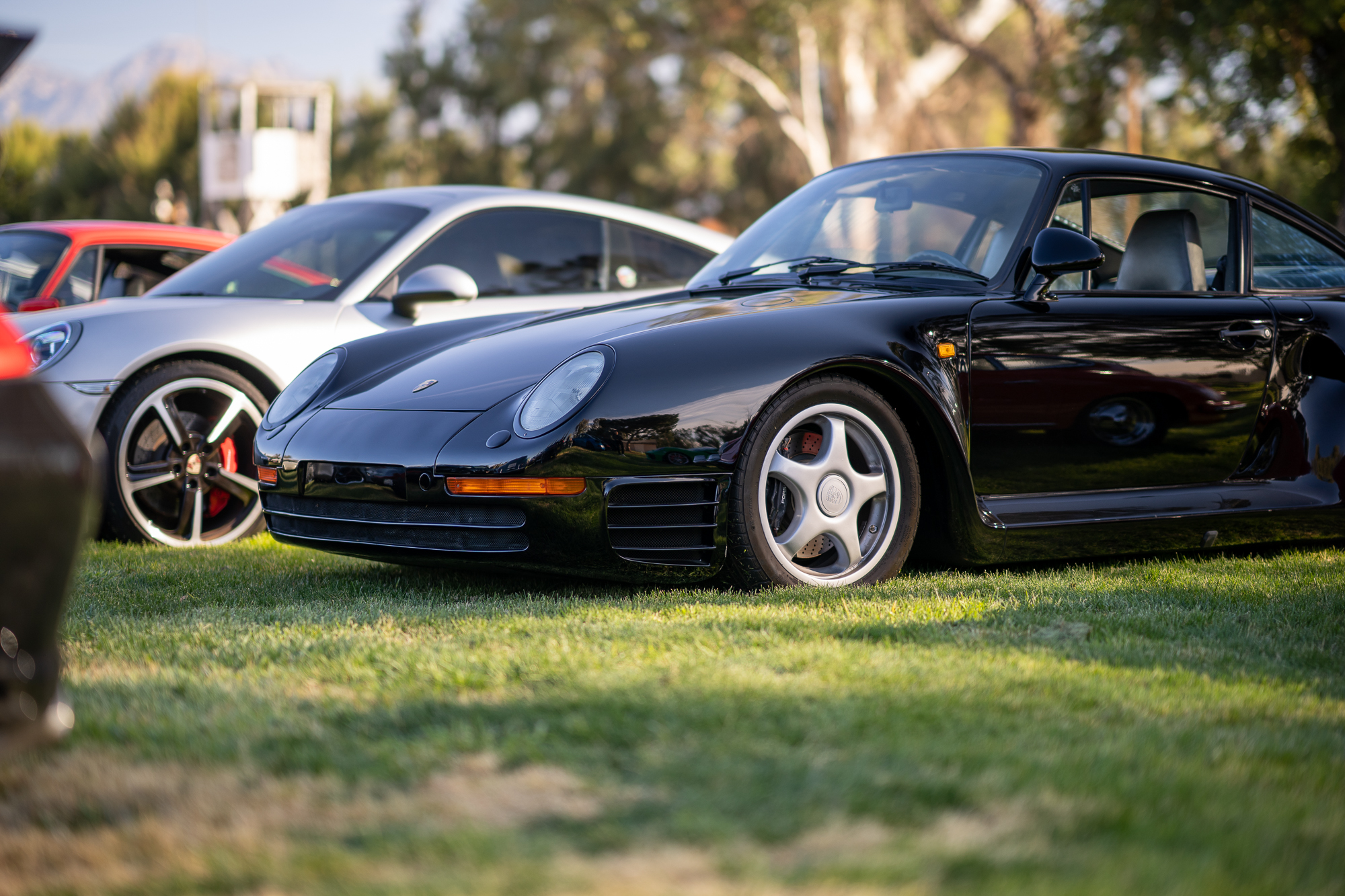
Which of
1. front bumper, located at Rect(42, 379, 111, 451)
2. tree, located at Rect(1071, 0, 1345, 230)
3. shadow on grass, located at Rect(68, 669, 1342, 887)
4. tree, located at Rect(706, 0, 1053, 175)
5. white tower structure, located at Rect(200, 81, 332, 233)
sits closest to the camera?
shadow on grass, located at Rect(68, 669, 1342, 887)

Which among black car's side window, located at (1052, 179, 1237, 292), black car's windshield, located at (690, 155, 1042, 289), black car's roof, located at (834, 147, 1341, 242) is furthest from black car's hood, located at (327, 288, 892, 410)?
black car's side window, located at (1052, 179, 1237, 292)

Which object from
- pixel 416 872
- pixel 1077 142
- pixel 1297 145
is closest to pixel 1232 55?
pixel 1297 145

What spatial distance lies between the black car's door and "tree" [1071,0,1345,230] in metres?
9.35

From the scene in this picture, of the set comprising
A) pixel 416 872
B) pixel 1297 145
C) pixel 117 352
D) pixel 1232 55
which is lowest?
pixel 416 872

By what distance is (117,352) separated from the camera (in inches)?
210

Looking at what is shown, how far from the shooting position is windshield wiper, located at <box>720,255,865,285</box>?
4762 mm

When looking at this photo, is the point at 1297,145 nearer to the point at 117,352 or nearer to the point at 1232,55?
the point at 1232,55

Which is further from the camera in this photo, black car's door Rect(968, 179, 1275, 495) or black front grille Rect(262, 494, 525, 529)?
black car's door Rect(968, 179, 1275, 495)

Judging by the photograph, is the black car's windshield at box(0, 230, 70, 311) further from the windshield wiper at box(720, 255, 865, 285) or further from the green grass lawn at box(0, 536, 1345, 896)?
the green grass lawn at box(0, 536, 1345, 896)

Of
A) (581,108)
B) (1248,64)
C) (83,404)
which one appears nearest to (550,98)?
(581,108)

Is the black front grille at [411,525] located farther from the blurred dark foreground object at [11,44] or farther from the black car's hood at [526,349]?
the blurred dark foreground object at [11,44]

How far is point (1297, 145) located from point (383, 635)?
15049 mm

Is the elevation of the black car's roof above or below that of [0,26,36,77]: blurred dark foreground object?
above

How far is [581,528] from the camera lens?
368 centimetres
